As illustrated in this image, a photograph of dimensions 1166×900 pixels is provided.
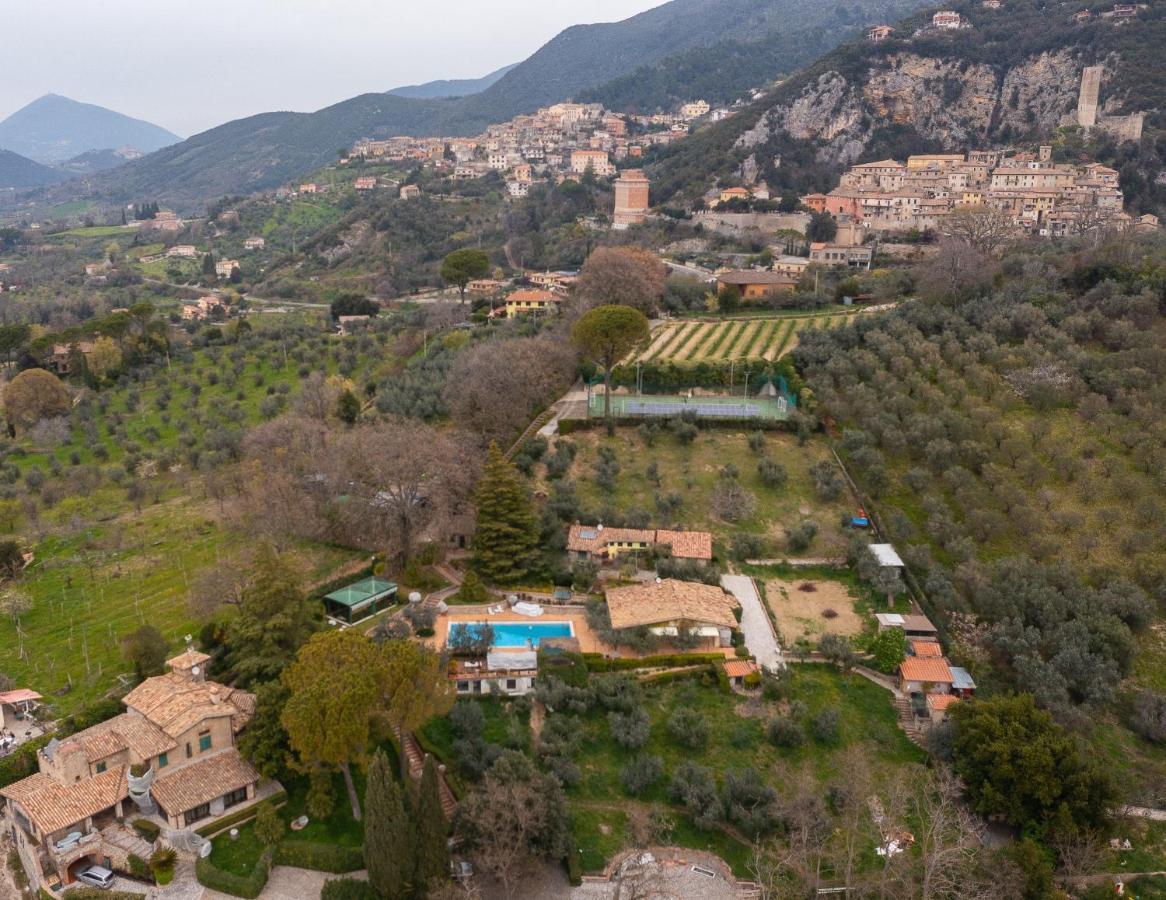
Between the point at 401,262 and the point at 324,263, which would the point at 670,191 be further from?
the point at 324,263

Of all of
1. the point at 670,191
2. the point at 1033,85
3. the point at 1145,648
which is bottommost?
the point at 1145,648

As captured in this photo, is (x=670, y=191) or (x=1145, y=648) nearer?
(x=1145, y=648)

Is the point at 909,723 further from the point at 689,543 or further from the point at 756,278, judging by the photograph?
the point at 756,278

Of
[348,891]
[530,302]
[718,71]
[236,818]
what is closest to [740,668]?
[348,891]

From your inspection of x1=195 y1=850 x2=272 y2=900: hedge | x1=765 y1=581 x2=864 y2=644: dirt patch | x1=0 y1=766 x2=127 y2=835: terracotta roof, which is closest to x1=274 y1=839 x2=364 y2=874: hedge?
x1=195 y1=850 x2=272 y2=900: hedge

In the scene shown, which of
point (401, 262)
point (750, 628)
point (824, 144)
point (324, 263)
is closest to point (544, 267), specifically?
point (401, 262)

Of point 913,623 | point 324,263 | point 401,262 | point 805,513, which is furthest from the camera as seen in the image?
point 324,263

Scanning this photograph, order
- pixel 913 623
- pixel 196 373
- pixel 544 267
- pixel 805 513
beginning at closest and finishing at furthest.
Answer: pixel 913 623 < pixel 805 513 < pixel 196 373 < pixel 544 267
